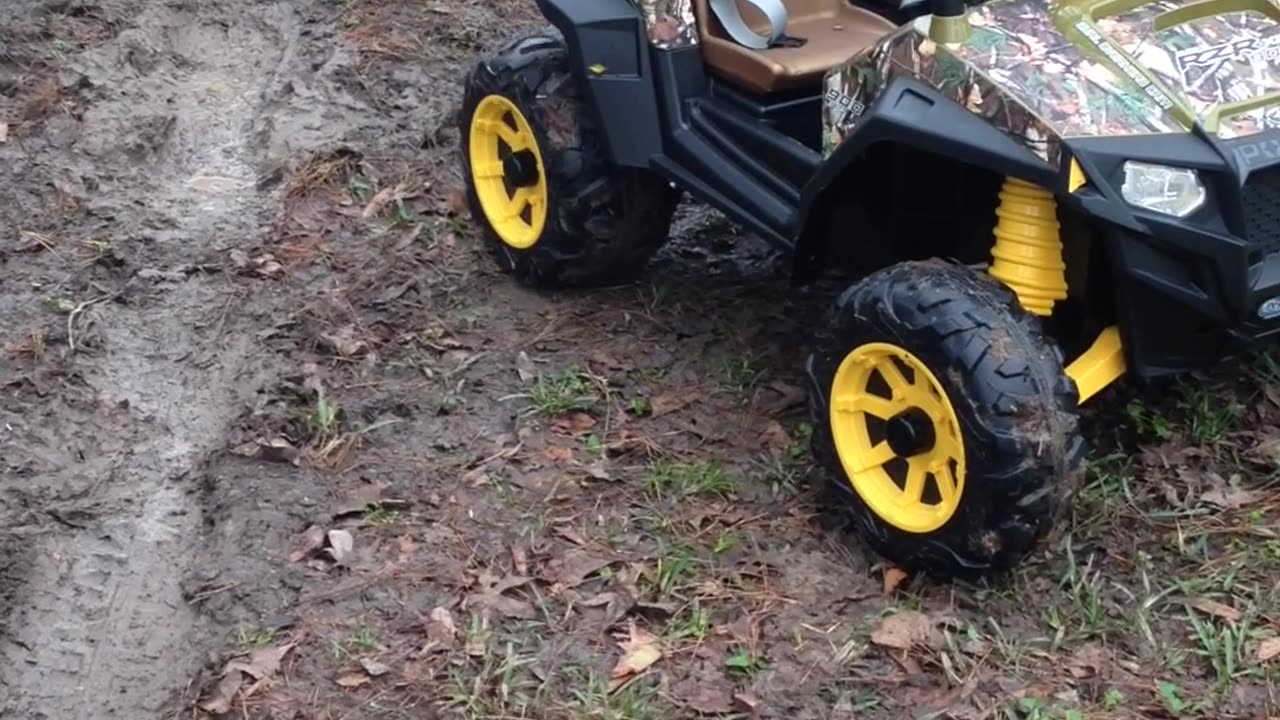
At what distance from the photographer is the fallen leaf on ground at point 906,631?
3266 millimetres

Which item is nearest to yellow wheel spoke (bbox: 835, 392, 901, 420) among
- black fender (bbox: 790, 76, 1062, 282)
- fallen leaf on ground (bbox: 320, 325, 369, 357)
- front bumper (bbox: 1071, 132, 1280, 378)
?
black fender (bbox: 790, 76, 1062, 282)

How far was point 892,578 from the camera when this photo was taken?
3.44 metres

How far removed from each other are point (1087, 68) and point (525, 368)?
179cm

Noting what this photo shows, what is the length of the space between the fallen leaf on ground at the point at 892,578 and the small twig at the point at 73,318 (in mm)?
2387

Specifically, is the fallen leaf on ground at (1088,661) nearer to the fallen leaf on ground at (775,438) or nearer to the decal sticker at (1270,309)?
the decal sticker at (1270,309)

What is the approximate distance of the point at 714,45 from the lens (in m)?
3.98

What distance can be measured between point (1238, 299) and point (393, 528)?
1.88 metres

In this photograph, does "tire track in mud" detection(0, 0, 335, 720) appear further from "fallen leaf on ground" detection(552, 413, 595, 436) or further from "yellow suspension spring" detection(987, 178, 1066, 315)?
"yellow suspension spring" detection(987, 178, 1066, 315)

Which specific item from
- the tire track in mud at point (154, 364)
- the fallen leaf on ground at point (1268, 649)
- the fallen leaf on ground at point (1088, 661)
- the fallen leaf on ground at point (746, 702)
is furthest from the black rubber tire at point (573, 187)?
the fallen leaf on ground at point (1268, 649)

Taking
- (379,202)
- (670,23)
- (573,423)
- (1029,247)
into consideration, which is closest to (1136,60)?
(1029,247)

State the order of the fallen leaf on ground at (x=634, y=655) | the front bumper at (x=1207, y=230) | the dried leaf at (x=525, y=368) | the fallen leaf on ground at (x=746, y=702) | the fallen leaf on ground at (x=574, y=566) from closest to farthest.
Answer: the front bumper at (x=1207, y=230) < the fallen leaf on ground at (x=746, y=702) < the fallen leaf on ground at (x=634, y=655) < the fallen leaf on ground at (x=574, y=566) < the dried leaf at (x=525, y=368)

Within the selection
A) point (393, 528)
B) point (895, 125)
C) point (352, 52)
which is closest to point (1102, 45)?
point (895, 125)

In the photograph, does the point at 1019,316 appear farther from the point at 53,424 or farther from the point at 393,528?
A: the point at 53,424

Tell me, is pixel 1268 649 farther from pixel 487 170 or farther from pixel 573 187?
pixel 487 170
